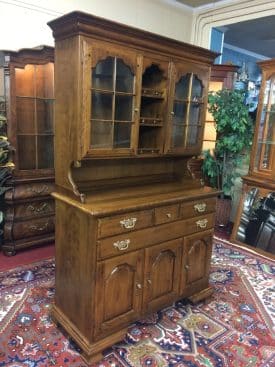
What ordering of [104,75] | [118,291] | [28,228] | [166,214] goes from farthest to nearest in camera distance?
[28,228], [166,214], [118,291], [104,75]

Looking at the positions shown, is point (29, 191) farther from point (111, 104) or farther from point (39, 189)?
point (111, 104)

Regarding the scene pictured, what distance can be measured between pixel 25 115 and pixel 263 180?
2607 mm

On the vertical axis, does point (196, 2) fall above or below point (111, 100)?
above

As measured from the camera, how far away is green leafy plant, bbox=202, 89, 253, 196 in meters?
3.74

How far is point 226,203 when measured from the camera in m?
4.15

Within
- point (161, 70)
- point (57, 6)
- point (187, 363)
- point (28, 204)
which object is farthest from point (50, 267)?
point (57, 6)

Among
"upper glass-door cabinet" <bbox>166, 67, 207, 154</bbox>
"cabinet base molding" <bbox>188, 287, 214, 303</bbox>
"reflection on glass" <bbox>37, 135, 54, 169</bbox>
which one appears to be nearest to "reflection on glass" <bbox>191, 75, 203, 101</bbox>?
"upper glass-door cabinet" <bbox>166, 67, 207, 154</bbox>

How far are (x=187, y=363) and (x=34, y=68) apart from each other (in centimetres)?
286

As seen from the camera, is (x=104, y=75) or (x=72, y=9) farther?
(x=72, y=9)

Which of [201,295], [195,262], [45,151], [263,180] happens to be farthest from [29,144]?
[263,180]

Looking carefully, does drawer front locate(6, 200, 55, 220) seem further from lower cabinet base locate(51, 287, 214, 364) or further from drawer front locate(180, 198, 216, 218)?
drawer front locate(180, 198, 216, 218)

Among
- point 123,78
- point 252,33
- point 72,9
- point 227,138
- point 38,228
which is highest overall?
point 252,33

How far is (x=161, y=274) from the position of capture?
86.1 inches

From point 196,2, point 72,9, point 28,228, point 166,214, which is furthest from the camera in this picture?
point 196,2
